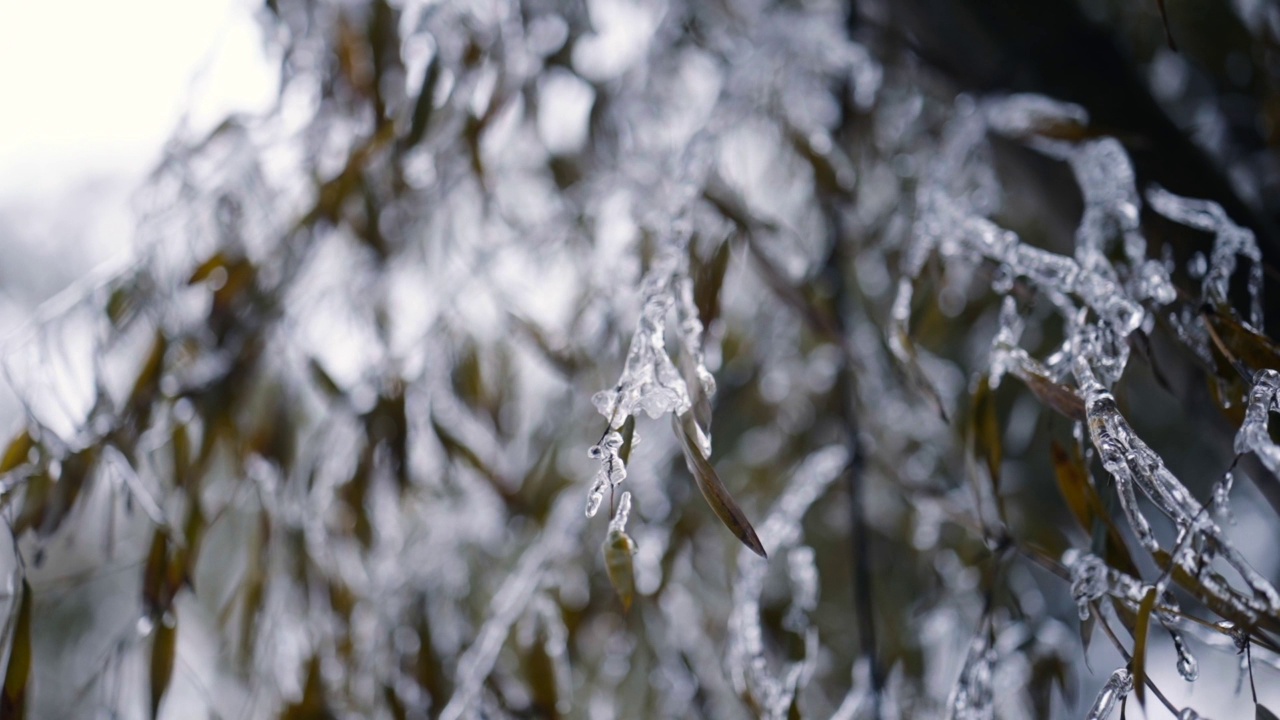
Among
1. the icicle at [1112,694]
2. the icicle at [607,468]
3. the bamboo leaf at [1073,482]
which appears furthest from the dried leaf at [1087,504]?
the icicle at [607,468]

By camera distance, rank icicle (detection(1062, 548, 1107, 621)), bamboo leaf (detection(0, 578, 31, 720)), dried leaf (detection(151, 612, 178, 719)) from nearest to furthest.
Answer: icicle (detection(1062, 548, 1107, 621))
bamboo leaf (detection(0, 578, 31, 720))
dried leaf (detection(151, 612, 178, 719))

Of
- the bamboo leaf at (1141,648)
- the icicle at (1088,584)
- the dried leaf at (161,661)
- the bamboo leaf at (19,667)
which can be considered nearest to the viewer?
the bamboo leaf at (1141,648)

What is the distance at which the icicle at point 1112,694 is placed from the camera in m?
0.52

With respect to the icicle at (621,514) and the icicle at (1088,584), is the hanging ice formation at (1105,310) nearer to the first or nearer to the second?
the icicle at (1088,584)

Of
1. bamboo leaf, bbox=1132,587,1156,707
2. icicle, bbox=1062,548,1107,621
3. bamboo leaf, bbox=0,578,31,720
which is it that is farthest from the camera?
bamboo leaf, bbox=0,578,31,720

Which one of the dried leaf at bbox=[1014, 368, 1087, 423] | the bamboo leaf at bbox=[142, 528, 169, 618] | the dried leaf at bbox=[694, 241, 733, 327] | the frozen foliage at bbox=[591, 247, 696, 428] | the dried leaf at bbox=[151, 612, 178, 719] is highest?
the frozen foliage at bbox=[591, 247, 696, 428]

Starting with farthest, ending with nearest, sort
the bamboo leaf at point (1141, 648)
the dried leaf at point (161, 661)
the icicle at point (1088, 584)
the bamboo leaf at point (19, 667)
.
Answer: the dried leaf at point (161, 661) < the bamboo leaf at point (19, 667) < the icicle at point (1088, 584) < the bamboo leaf at point (1141, 648)

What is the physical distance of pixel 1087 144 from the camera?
0.86 meters

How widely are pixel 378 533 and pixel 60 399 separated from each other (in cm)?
42

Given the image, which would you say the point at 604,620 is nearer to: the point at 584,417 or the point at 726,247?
the point at 584,417

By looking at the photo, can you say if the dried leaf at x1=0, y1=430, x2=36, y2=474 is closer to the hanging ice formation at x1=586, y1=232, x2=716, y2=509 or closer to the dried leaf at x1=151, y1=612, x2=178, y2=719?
the dried leaf at x1=151, y1=612, x2=178, y2=719

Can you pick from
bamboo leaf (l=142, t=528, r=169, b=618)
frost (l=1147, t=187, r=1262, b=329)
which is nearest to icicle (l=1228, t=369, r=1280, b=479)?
frost (l=1147, t=187, r=1262, b=329)

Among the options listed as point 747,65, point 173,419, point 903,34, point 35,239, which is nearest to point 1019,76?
point 903,34

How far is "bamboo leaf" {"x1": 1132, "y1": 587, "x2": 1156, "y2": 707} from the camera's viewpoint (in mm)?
466
